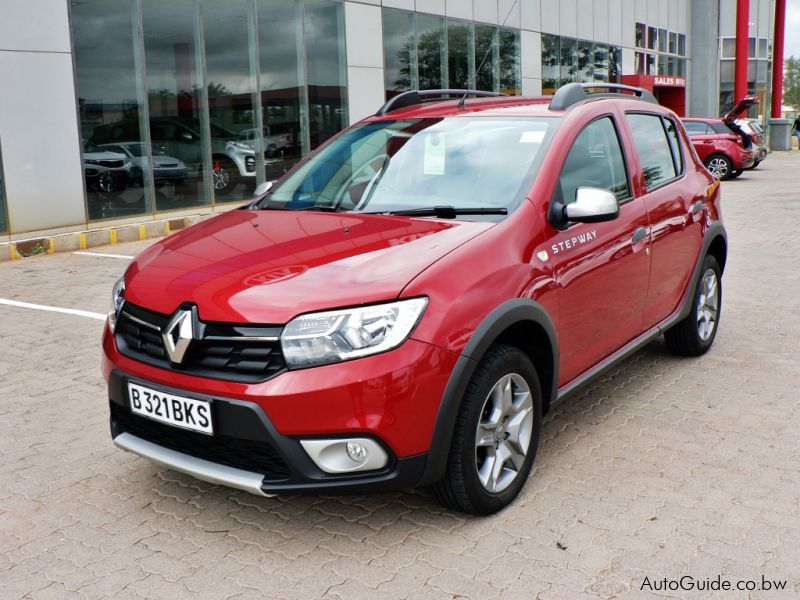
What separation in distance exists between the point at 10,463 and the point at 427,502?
6.91ft

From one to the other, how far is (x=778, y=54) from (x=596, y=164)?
39989 mm

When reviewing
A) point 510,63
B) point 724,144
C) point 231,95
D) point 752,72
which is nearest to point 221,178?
point 231,95

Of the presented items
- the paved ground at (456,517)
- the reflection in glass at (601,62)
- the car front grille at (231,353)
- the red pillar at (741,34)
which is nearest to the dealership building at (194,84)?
the reflection in glass at (601,62)

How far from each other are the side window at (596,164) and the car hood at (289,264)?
68 cm

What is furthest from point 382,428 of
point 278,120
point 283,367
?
point 278,120

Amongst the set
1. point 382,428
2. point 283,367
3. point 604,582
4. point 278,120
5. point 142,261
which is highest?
point 278,120

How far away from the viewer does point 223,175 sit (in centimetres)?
1432

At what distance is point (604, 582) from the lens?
9.48ft

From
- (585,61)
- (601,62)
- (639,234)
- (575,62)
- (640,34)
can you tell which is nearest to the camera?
(639,234)

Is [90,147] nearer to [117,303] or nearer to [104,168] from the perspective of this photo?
[104,168]

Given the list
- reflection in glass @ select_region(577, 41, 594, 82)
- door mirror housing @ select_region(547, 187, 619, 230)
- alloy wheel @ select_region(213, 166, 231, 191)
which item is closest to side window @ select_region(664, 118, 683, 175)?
door mirror housing @ select_region(547, 187, 619, 230)

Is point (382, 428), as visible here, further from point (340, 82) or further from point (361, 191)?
point (340, 82)
